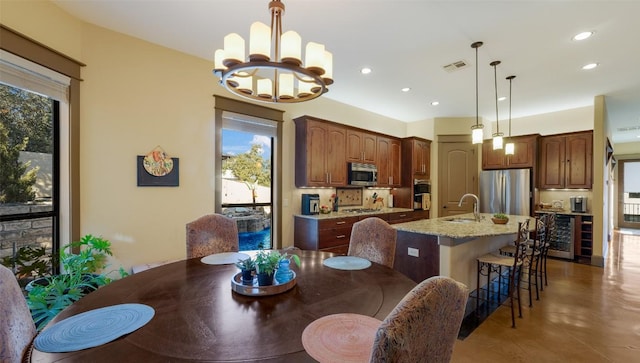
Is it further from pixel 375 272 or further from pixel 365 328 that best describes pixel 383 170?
pixel 365 328

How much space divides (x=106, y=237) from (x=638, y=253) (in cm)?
901

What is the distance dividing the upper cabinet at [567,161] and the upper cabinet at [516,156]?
26 centimetres

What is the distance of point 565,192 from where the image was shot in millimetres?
5445

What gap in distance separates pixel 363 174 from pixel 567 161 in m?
3.89

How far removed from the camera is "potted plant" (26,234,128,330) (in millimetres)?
1940

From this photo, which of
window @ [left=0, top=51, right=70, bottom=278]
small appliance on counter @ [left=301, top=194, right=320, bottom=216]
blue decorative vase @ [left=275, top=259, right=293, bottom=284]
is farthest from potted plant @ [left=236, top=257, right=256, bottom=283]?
small appliance on counter @ [left=301, top=194, right=320, bottom=216]

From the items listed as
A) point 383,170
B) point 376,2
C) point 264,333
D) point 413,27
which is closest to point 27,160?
point 264,333

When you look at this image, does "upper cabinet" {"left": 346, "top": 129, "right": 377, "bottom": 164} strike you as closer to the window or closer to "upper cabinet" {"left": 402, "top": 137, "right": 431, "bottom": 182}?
"upper cabinet" {"left": 402, "top": 137, "right": 431, "bottom": 182}

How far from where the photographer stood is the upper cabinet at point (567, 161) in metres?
4.95

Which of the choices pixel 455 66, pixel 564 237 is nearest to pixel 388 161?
pixel 455 66

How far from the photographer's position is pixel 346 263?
6.23 ft

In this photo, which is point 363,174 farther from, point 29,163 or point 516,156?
point 29,163

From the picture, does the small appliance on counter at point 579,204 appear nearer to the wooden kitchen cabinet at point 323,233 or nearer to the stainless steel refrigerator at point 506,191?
the stainless steel refrigerator at point 506,191

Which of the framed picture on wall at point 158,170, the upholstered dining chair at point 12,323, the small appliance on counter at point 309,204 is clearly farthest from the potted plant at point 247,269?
the small appliance on counter at point 309,204
